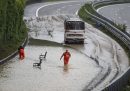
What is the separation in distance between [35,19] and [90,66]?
27.8 meters

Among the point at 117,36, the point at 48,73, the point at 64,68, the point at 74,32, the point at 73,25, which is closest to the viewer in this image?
the point at 48,73

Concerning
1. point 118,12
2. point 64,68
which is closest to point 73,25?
point 64,68

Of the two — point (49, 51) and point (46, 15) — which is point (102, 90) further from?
point (46, 15)

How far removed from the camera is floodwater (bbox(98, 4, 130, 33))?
7189 cm

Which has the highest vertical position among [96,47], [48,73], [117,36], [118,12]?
[48,73]

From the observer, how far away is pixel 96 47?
45375mm

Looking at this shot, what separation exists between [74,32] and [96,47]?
143 inches

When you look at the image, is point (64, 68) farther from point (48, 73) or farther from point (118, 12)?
point (118, 12)

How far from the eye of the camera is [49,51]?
4306 cm

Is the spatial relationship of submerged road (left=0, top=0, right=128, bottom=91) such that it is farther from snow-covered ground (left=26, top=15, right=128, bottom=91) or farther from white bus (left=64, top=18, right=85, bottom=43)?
white bus (left=64, top=18, right=85, bottom=43)

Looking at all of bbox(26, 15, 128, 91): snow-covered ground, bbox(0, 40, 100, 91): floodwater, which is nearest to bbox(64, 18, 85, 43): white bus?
bbox(26, 15, 128, 91): snow-covered ground

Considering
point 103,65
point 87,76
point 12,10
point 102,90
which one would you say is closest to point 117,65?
point 103,65

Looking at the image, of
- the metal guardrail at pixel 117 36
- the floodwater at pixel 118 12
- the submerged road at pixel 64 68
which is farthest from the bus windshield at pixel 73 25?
the floodwater at pixel 118 12

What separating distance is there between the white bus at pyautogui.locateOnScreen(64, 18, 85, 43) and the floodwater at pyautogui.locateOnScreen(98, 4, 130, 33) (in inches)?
816
